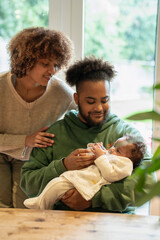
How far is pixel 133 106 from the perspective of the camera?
8.34 feet

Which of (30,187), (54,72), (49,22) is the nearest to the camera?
(30,187)

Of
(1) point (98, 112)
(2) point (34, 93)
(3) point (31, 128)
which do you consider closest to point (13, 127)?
(3) point (31, 128)

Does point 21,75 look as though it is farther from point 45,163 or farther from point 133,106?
point 133,106

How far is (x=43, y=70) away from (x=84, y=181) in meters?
0.73

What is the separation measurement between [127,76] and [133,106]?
0.77 feet

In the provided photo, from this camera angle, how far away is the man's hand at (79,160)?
5.41 ft

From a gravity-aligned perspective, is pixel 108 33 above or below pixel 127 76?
above

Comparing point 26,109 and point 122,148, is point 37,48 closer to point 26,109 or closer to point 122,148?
point 26,109

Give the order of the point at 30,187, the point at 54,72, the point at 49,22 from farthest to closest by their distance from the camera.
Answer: the point at 49,22
the point at 54,72
the point at 30,187

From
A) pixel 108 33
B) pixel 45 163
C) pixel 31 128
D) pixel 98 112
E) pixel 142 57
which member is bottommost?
pixel 45 163

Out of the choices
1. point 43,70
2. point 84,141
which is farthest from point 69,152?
point 43,70

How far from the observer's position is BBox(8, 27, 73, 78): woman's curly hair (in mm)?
1932

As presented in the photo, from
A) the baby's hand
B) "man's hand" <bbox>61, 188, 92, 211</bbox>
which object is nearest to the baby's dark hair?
the baby's hand

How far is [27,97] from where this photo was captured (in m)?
2.15
